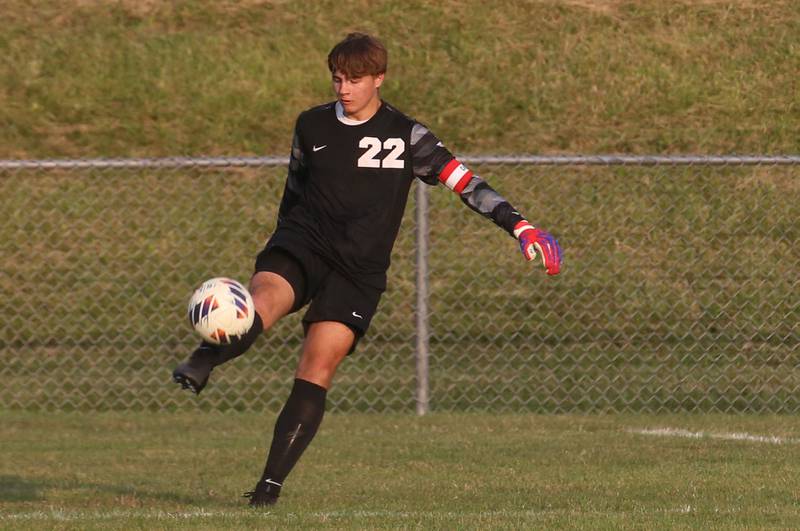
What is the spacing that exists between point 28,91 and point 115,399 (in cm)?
751

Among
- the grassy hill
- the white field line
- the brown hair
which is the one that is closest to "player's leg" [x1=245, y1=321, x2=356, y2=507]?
the brown hair

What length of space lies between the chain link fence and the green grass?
73 centimetres

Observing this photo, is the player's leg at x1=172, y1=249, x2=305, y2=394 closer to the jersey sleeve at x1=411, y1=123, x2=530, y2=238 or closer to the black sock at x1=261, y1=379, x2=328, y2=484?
the black sock at x1=261, y1=379, x2=328, y2=484

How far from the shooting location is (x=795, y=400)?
10734mm

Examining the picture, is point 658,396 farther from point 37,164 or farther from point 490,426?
point 37,164

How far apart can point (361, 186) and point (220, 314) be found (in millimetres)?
1005

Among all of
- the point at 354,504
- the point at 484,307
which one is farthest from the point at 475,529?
the point at 484,307

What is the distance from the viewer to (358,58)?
20.0ft

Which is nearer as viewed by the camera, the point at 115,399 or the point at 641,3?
the point at 115,399

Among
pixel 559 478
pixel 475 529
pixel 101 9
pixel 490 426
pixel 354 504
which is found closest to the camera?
pixel 475 529

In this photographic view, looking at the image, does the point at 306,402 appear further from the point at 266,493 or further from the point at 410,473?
the point at 410,473

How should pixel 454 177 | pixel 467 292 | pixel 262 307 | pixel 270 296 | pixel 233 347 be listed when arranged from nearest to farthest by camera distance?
pixel 233 347 → pixel 262 307 → pixel 270 296 → pixel 454 177 → pixel 467 292

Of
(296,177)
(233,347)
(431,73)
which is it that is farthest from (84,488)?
(431,73)

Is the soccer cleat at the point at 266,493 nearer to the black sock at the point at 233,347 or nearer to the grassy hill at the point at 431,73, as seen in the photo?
the black sock at the point at 233,347
